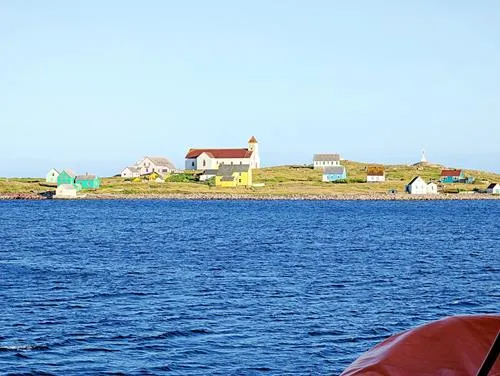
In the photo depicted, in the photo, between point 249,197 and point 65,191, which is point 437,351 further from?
point 65,191

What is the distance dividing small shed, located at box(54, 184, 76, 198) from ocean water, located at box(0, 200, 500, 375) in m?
105

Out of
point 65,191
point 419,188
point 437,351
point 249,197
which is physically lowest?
point 249,197

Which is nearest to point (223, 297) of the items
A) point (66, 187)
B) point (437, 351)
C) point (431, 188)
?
point (437, 351)

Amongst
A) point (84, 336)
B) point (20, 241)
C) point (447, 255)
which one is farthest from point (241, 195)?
point (84, 336)

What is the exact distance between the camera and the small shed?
18975 centimetres

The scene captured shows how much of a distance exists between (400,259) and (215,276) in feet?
63.1

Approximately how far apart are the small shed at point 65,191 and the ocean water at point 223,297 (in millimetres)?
104780

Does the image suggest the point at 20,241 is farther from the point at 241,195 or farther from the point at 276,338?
the point at 241,195

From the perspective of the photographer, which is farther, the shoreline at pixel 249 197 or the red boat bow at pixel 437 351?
the shoreline at pixel 249 197

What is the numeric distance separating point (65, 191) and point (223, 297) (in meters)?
157

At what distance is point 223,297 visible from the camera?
3912 cm

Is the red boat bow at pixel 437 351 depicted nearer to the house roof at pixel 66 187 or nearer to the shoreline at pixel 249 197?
the shoreline at pixel 249 197

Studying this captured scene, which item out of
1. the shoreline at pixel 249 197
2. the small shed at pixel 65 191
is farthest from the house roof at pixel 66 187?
the shoreline at pixel 249 197

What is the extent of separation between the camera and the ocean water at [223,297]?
1052 inches
